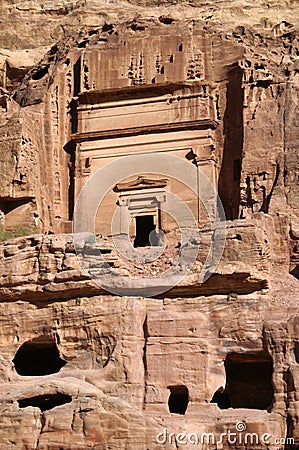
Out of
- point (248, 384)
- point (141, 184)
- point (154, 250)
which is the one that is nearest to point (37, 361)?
point (154, 250)

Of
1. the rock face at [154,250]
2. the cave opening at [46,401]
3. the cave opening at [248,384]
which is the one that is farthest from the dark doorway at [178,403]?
the cave opening at [46,401]

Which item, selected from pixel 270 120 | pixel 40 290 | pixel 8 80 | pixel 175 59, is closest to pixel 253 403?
pixel 40 290

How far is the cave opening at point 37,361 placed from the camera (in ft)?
113

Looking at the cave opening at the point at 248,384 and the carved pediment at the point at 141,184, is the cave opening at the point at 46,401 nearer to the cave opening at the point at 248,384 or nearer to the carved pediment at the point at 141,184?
the cave opening at the point at 248,384

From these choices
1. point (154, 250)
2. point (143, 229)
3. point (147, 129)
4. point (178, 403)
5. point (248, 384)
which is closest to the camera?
point (248, 384)

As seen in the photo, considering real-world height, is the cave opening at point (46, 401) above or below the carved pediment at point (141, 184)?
below

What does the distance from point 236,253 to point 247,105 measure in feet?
25.9

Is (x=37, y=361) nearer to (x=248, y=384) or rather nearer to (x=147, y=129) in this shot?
(x=248, y=384)

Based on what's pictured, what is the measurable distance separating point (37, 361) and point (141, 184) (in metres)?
7.78

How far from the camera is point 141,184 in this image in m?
39.4

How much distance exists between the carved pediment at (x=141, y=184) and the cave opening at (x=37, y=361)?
730 centimetres

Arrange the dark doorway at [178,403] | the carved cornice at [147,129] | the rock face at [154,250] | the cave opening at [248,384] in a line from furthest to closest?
the carved cornice at [147,129] < the dark doorway at [178,403] < the cave opening at [248,384] < the rock face at [154,250]

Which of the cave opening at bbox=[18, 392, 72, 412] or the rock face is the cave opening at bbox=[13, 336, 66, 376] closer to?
the rock face

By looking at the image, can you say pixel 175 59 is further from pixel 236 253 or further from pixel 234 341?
pixel 234 341
